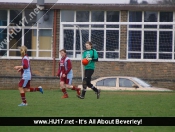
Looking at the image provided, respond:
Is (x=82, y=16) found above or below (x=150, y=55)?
above

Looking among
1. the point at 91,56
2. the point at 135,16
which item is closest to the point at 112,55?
the point at 135,16

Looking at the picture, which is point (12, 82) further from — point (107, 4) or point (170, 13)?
point (170, 13)

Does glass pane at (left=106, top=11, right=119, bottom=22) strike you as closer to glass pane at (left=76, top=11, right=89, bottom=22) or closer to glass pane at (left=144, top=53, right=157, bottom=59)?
glass pane at (left=76, top=11, right=89, bottom=22)

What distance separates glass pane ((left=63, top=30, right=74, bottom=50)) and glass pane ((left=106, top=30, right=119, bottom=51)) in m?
1.91

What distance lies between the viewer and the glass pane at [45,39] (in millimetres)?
42594

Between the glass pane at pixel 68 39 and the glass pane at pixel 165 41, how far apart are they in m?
4.65

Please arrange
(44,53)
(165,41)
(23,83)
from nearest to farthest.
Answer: (23,83)
(165,41)
(44,53)

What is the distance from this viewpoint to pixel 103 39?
39656mm

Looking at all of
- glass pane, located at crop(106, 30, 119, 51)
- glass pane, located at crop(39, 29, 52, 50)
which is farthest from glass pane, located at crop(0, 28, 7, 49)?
glass pane, located at crop(39, 29, 52, 50)

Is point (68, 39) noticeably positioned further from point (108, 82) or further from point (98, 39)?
point (108, 82)

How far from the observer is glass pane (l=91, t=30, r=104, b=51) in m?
39.3

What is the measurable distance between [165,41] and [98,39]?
11.5ft

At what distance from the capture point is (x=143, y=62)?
40.5m

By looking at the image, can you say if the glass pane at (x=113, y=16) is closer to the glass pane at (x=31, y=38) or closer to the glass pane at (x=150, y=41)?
the glass pane at (x=150, y=41)
